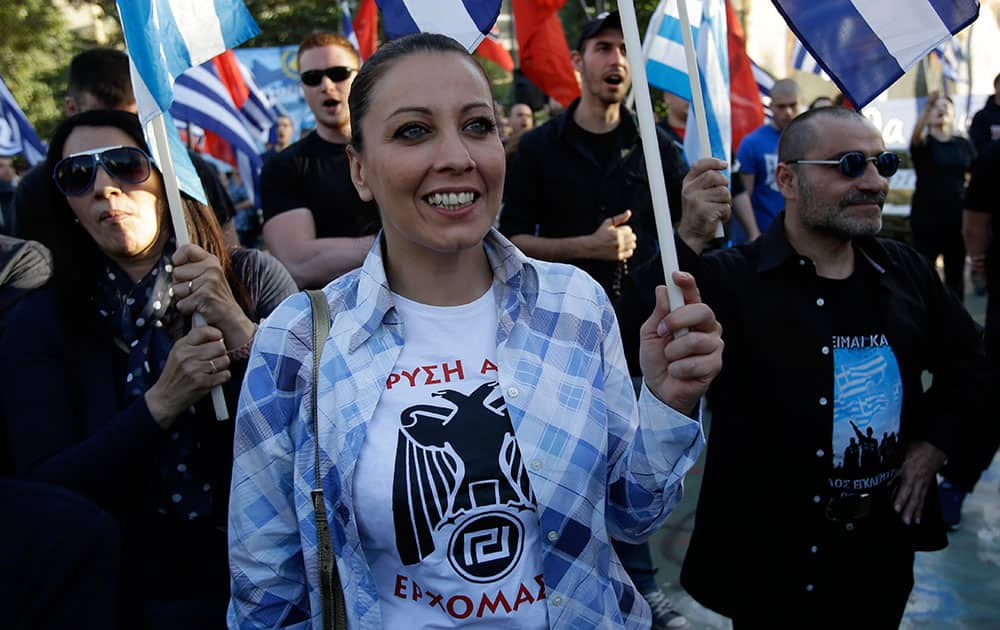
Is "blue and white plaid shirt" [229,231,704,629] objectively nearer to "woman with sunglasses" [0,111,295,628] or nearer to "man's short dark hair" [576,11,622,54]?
"woman with sunglasses" [0,111,295,628]

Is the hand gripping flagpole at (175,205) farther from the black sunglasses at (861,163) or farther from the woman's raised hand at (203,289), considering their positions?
the black sunglasses at (861,163)

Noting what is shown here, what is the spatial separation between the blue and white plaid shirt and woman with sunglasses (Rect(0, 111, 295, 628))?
0.49 metres

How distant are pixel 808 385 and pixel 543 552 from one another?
139 cm

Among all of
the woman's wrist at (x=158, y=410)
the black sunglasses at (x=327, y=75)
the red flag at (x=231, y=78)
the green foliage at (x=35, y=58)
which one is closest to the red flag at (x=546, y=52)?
the black sunglasses at (x=327, y=75)

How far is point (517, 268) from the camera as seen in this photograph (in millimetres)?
1952

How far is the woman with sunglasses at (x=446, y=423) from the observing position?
5.70 feet

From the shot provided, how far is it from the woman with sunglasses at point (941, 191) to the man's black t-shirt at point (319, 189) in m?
7.19

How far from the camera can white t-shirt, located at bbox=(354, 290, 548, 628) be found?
173 centimetres

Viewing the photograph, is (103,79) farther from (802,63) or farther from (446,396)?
(802,63)

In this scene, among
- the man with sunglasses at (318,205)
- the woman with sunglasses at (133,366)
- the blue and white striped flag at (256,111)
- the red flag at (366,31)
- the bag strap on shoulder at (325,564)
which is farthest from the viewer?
the blue and white striped flag at (256,111)

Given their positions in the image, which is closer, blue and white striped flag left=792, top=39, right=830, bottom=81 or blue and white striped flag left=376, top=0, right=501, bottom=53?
blue and white striped flag left=376, top=0, right=501, bottom=53

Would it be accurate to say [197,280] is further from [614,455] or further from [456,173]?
[614,455]

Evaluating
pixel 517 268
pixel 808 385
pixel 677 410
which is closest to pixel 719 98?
pixel 808 385

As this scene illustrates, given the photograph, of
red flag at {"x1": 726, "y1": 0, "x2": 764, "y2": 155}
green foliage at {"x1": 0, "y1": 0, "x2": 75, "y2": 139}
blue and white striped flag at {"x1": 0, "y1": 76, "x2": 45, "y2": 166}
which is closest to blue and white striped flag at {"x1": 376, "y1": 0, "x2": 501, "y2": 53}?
red flag at {"x1": 726, "y1": 0, "x2": 764, "y2": 155}
